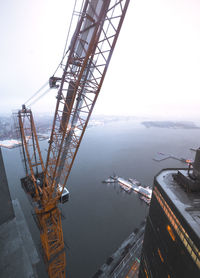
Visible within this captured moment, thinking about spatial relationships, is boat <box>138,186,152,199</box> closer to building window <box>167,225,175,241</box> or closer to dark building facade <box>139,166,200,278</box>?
dark building facade <box>139,166,200,278</box>

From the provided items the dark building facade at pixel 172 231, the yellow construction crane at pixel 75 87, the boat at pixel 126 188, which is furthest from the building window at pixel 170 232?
the boat at pixel 126 188

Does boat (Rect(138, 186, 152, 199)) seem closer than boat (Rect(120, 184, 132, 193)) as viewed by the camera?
Yes

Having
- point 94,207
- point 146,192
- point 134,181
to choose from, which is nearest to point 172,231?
point 94,207

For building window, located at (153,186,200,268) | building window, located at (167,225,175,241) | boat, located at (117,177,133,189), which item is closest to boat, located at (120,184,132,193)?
boat, located at (117,177,133,189)

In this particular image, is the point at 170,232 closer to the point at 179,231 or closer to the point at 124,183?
the point at 179,231

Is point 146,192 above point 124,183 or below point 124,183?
above

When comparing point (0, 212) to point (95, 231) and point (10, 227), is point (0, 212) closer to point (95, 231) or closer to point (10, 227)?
point (10, 227)

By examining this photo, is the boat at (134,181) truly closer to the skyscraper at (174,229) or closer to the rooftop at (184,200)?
the skyscraper at (174,229)
